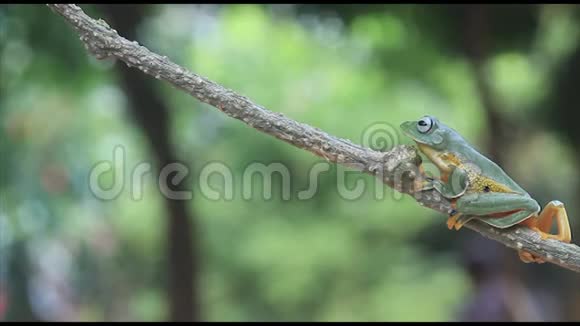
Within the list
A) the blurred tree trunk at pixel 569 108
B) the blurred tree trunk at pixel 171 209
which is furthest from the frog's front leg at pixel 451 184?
the blurred tree trunk at pixel 171 209

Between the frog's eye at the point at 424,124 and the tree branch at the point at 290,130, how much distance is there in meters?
0.08

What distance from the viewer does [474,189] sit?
1145 mm

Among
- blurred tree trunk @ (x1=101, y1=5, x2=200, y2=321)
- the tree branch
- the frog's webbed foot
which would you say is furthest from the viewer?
blurred tree trunk @ (x1=101, y1=5, x2=200, y2=321)

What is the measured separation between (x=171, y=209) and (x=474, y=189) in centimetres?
237

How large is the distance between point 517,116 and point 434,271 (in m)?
1.99

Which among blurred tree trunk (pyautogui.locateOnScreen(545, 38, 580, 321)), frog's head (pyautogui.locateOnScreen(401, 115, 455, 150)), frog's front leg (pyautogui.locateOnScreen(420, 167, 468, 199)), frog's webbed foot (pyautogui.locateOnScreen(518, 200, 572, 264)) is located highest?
blurred tree trunk (pyautogui.locateOnScreen(545, 38, 580, 321))

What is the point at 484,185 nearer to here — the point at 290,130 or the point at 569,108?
the point at 290,130

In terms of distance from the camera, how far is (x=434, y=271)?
17.4ft

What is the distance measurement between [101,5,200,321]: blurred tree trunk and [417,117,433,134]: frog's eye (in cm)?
213

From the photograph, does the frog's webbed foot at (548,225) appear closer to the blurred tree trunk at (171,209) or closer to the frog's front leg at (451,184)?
the frog's front leg at (451,184)

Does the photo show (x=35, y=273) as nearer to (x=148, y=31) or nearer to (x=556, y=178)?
(x=148, y=31)

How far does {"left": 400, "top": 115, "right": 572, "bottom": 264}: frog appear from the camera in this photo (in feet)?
3.60

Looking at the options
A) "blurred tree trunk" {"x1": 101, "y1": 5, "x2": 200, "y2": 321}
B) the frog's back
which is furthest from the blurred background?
the frog's back

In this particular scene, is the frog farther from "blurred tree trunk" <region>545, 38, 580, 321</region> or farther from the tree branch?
"blurred tree trunk" <region>545, 38, 580, 321</region>
